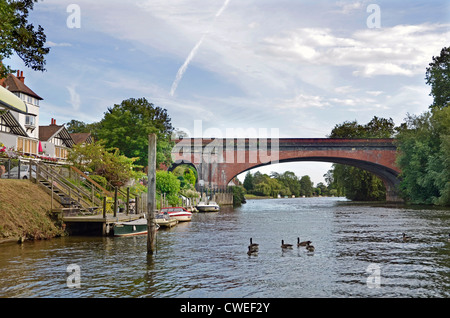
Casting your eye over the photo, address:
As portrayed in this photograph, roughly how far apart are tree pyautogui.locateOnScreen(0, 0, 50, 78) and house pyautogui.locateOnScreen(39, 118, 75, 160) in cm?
4055

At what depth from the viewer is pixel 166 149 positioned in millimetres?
58781

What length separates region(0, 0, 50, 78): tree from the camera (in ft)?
62.1

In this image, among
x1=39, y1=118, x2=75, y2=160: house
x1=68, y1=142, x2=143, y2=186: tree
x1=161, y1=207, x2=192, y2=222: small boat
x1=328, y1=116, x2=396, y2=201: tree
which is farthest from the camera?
x1=328, y1=116, x2=396, y2=201: tree

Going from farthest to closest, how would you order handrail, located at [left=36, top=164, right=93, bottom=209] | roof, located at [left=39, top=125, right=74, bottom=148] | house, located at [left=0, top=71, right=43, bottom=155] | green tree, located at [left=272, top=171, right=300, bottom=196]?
green tree, located at [left=272, top=171, right=300, bottom=196] < roof, located at [left=39, top=125, right=74, bottom=148] < house, located at [left=0, top=71, right=43, bottom=155] < handrail, located at [left=36, top=164, right=93, bottom=209]

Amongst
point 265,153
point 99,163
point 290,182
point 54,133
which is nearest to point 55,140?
point 54,133

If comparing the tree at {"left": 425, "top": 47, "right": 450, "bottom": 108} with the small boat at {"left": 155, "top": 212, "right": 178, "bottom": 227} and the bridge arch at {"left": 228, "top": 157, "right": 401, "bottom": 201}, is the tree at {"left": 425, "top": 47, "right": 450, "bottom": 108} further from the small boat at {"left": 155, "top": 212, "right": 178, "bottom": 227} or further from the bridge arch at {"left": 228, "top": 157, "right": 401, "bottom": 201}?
the small boat at {"left": 155, "top": 212, "right": 178, "bottom": 227}

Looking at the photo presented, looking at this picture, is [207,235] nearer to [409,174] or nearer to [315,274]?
[315,274]

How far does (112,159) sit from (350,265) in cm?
2590

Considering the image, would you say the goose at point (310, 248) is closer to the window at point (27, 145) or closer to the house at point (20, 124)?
the house at point (20, 124)

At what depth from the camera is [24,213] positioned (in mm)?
21750

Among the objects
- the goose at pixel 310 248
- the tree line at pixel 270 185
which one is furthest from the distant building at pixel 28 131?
the tree line at pixel 270 185

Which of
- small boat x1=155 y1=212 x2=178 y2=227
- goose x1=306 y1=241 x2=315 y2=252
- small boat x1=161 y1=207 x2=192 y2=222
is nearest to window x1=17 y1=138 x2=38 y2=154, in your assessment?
small boat x1=161 y1=207 x2=192 y2=222

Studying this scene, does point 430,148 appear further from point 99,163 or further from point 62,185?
point 62,185

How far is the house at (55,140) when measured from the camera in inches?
2406
